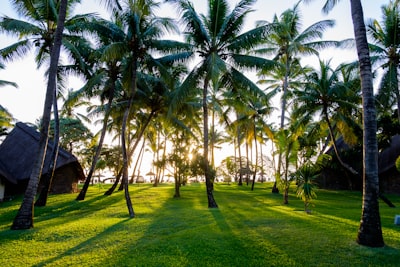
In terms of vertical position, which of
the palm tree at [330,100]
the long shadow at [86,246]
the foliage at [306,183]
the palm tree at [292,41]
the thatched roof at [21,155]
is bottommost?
the long shadow at [86,246]

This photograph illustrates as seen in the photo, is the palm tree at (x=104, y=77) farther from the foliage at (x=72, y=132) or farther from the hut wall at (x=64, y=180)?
the foliage at (x=72, y=132)

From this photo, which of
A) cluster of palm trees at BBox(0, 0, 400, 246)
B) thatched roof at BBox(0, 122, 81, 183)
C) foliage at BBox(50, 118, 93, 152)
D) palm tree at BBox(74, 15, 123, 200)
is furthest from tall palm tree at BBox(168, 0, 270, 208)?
foliage at BBox(50, 118, 93, 152)

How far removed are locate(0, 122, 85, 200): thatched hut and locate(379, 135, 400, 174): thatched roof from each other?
78.5 ft

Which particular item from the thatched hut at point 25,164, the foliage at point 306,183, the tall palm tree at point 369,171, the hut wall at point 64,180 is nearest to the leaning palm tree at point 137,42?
the foliage at point 306,183

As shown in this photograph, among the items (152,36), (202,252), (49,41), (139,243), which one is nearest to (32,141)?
(49,41)

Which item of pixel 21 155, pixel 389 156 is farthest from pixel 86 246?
pixel 389 156

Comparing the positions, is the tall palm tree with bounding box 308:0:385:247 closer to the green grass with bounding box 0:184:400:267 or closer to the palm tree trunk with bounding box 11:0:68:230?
the green grass with bounding box 0:184:400:267

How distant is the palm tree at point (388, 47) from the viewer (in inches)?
598

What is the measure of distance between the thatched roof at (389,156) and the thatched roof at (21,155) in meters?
23.9

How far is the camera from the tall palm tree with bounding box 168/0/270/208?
40.8ft

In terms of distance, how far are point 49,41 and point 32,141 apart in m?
10.1

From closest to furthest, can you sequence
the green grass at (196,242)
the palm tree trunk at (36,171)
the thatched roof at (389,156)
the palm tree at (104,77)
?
the green grass at (196,242)
the palm tree trunk at (36,171)
the palm tree at (104,77)
the thatched roof at (389,156)

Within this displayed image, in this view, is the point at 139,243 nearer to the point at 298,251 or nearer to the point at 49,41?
the point at 298,251

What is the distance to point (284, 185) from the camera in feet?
46.4
